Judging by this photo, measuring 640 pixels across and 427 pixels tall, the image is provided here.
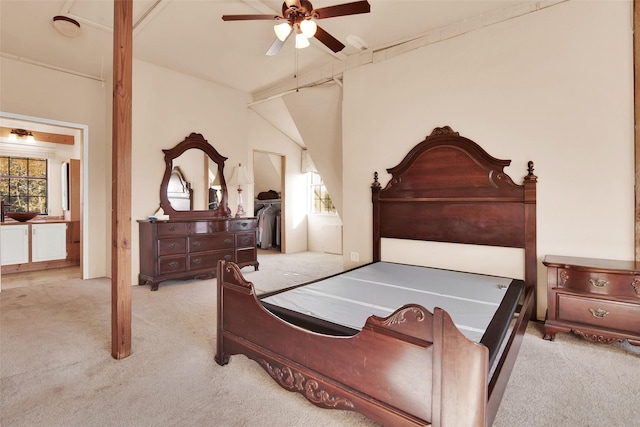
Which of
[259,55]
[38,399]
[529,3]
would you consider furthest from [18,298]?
[529,3]

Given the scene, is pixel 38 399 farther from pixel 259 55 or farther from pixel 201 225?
pixel 259 55

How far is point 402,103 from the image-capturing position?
354 centimetres

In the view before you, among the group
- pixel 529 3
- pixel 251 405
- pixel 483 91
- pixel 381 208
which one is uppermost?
pixel 529 3

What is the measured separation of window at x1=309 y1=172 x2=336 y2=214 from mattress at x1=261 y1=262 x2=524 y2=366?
13.4 feet

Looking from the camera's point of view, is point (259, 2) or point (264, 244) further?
point (264, 244)

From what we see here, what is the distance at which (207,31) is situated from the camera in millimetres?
3459

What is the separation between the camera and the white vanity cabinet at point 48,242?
192 inches

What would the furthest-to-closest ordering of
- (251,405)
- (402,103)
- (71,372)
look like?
(402,103) < (71,372) < (251,405)

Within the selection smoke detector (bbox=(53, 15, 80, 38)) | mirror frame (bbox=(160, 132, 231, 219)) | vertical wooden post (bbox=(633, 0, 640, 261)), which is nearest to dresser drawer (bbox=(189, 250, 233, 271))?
mirror frame (bbox=(160, 132, 231, 219))

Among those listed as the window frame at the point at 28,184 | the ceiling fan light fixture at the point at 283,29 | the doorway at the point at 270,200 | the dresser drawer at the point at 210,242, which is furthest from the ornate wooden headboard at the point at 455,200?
the window frame at the point at 28,184

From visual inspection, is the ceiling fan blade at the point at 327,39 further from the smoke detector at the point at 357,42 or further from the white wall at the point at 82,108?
the white wall at the point at 82,108

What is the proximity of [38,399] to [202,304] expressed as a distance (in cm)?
161

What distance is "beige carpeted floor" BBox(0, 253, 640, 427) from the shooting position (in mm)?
1542

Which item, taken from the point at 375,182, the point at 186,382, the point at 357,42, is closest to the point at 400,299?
the point at 186,382
